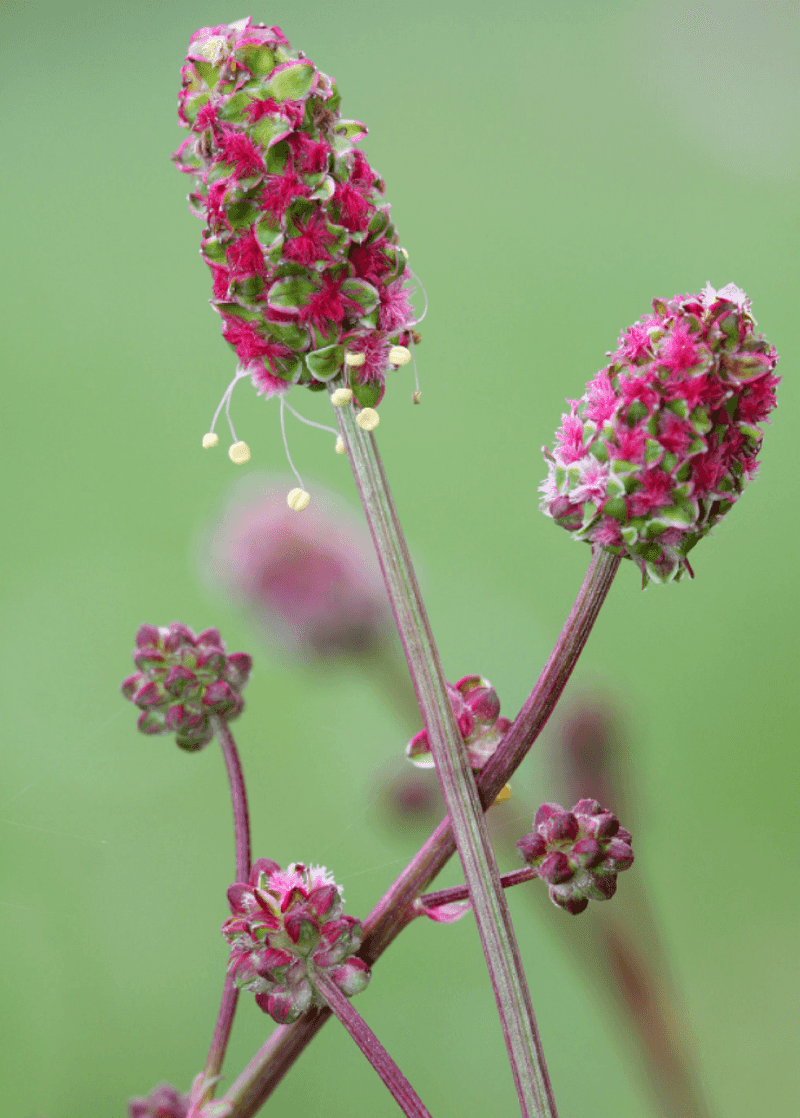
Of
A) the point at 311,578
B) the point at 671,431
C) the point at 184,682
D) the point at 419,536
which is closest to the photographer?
the point at 671,431

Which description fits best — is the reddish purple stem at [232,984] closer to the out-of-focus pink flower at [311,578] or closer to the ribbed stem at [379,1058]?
the ribbed stem at [379,1058]

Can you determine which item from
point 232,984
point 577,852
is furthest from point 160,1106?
point 577,852

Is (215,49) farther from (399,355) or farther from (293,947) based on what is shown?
(293,947)

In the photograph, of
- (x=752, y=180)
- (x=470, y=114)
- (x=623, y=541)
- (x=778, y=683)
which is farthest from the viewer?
(x=470, y=114)

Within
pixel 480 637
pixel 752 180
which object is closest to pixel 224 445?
pixel 480 637

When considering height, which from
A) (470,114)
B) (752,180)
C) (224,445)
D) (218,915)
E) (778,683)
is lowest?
(218,915)

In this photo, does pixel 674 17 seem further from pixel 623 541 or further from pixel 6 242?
pixel 623 541
